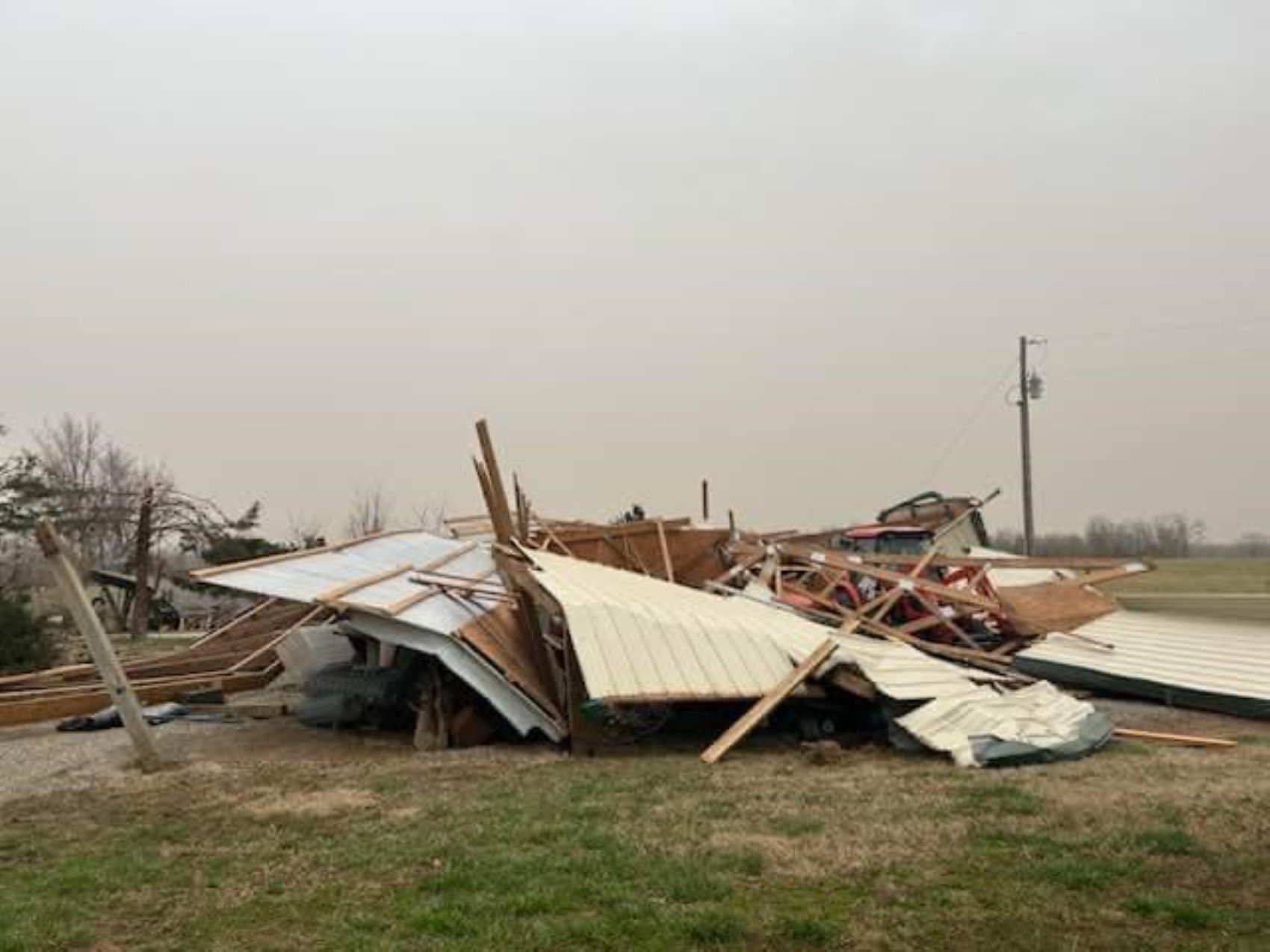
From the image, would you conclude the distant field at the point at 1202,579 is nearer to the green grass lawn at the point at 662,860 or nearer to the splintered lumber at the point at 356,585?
the green grass lawn at the point at 662,860

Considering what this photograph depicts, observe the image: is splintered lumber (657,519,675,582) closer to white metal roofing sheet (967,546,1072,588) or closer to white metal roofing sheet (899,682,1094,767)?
white metal roofing sheet (967,546,1072,588)

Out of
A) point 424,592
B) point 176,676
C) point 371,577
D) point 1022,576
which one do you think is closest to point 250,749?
point 424,592

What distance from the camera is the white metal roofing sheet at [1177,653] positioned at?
11.2 m

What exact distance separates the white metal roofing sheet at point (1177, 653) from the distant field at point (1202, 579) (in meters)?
3.28

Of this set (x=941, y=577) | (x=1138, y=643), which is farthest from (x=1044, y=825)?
(x=941, y=577)

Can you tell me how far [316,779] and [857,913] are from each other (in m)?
5.01

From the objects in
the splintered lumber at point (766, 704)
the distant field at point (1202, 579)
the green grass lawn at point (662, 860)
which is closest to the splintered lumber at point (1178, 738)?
the green grass lawn at point (662, 860)

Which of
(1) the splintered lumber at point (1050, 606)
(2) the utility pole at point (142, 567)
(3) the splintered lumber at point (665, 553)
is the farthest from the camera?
(2) the utility pole at point (142, 567)

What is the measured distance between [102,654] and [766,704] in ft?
18.5

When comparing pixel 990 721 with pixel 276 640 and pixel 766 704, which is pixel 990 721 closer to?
pixel 766 704

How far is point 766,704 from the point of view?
9.17 meters

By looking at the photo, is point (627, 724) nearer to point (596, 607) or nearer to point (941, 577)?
point (596, 607)

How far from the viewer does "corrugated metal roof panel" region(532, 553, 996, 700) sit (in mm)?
9266

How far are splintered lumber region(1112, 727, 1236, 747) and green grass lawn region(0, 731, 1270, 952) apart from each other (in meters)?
0.75
